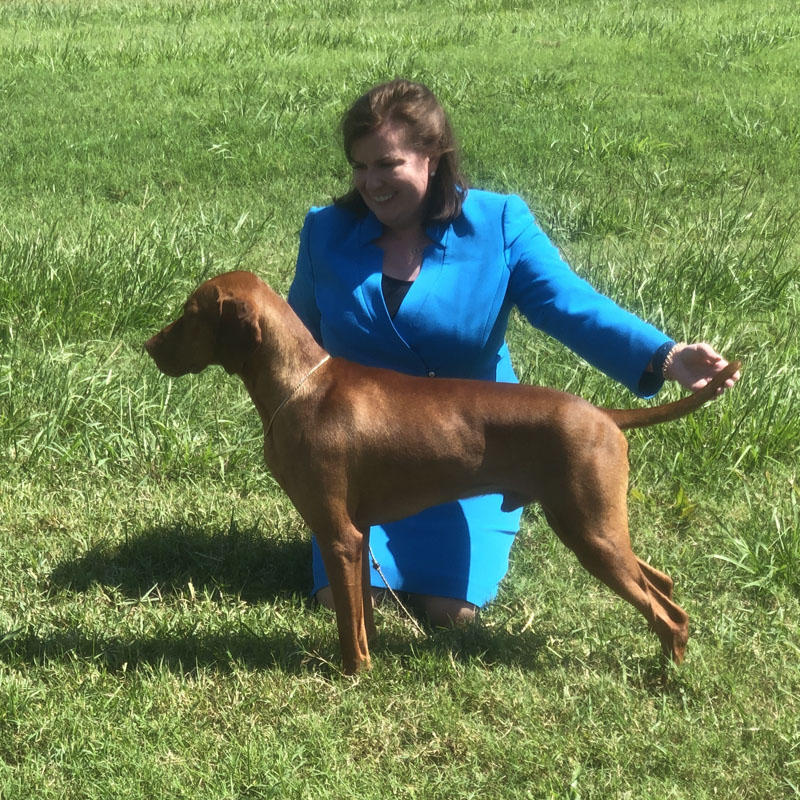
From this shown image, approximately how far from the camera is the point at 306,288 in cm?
361

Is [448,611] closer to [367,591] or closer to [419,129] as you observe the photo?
[367,591]

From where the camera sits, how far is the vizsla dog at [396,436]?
282 centimetres

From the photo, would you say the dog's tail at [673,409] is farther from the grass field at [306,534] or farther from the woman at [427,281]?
the grass field at [306,534]

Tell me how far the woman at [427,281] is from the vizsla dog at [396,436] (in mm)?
355

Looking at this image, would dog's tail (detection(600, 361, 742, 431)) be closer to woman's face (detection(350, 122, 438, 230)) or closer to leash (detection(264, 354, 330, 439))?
leash (detection(264, 354, 330, 439))

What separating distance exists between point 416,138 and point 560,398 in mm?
959

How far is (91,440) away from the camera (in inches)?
168

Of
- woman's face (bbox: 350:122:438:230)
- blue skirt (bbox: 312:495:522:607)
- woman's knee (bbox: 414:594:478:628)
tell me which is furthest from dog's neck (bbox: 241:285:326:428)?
woman's knee (bbox: 414:594:478:628)

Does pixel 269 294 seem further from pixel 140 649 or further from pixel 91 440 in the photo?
pixel 91 440

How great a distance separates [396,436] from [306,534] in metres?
1.19

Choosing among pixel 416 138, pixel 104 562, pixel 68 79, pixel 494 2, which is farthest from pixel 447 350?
pixel 494 2

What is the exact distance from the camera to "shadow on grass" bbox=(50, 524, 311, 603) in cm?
363

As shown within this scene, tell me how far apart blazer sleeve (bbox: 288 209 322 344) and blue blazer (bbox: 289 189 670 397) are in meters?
0.01

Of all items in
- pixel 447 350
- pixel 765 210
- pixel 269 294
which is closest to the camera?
pixel 269 294
